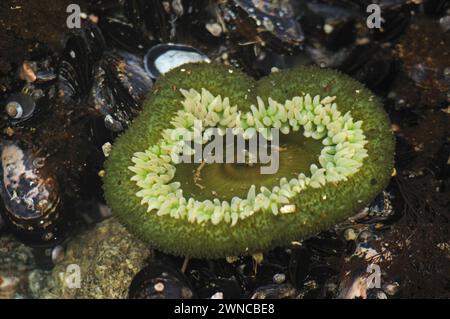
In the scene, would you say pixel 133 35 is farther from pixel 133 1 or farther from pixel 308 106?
pixel 308 106

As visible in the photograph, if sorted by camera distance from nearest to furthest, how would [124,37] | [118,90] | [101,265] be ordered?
[101,265], [118,90], [124,37]

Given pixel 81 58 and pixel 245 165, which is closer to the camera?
pixel 245 165

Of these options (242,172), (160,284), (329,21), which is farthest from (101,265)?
(329,21)

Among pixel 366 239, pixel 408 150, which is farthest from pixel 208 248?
pixel 408 150

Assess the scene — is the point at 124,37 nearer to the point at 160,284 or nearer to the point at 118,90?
the point at 118,90

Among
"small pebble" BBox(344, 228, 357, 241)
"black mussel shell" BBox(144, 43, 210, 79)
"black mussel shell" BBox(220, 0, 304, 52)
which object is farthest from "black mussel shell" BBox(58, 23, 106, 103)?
"small pebble" BBox(344, 228, 357, 241)
